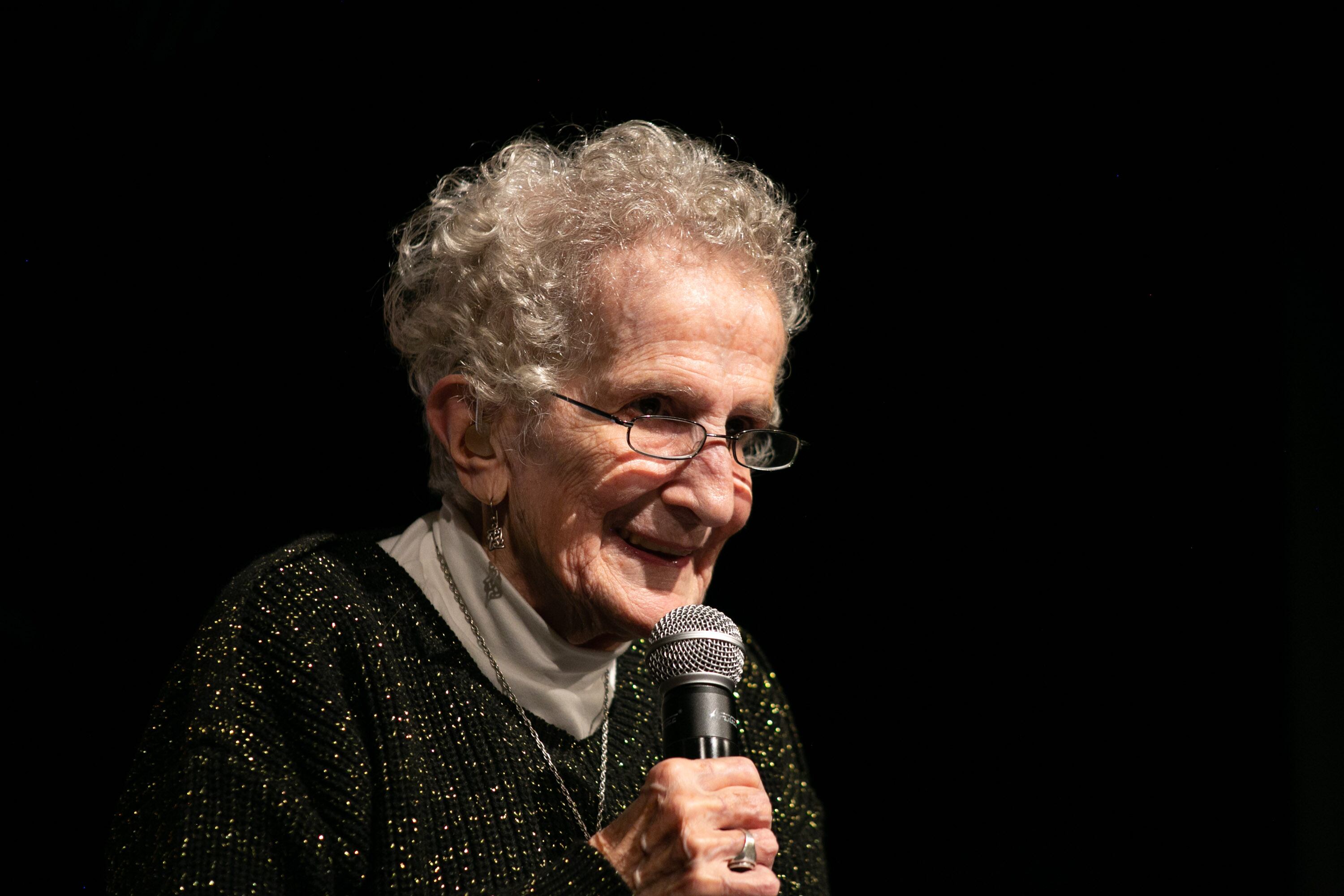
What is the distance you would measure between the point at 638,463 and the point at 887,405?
1.11 m

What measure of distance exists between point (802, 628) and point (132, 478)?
1488mm

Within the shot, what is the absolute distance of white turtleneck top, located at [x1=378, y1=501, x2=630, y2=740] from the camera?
5.91 feet

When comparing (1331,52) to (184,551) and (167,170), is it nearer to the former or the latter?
(167,170)

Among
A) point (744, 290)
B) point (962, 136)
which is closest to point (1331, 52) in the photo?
point (962, 136)

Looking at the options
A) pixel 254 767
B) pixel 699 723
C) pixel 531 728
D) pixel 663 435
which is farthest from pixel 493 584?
pixel 699 723

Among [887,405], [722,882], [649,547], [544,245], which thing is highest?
[887,405]

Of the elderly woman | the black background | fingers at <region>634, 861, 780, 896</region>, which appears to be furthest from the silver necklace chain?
fingers at <region>634, 861, 780, 896</region>

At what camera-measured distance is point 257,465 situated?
2135 millimetres

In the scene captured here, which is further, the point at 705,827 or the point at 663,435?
the point at 663,435

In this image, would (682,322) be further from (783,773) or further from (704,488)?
(783,773)

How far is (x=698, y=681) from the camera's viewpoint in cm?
136

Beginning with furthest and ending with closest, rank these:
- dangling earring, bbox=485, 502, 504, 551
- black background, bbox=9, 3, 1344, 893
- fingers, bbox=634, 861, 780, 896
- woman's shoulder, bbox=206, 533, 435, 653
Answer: black background, bbox=9, 3, 1344, 893 < dangling earring, bbox=485, 502, 504, 551 < woman's shoulder, bbox=206, 533, 435, 653 < fingers, bbox=634, 861, 780, 896

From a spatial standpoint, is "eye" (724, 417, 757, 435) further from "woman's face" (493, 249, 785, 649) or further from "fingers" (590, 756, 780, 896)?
"fingers" (590, 756, 780, 896)

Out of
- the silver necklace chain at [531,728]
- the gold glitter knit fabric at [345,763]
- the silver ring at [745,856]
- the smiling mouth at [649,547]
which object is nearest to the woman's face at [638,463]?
Answer: the smiling mouth at [649,547]
